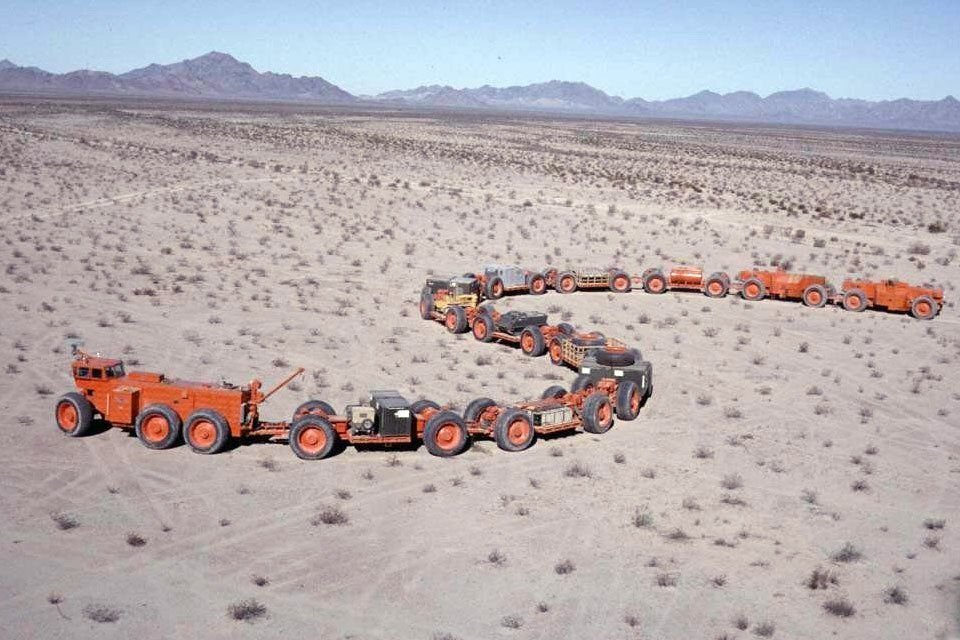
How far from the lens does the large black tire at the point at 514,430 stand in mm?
15367

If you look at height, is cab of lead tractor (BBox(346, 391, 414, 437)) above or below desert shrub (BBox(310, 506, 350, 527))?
above

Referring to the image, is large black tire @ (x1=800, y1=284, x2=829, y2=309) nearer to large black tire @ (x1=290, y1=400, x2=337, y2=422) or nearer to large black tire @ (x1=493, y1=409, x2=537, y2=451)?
large black tire @ (x1=493, y1=409, x2=537, y2=451)

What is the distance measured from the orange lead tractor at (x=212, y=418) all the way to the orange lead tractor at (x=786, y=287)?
16.6 m

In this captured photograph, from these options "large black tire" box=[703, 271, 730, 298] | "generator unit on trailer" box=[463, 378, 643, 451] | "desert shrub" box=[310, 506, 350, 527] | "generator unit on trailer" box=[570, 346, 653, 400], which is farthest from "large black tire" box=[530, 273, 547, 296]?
"desert shrub" box=[310, 506, 350, 527]

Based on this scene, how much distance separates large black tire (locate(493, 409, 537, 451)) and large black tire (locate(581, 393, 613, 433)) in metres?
1.23

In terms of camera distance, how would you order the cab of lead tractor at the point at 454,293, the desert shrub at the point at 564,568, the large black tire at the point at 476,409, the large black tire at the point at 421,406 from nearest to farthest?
the desert shrub at the point at 564,568, the large black tire at the point at 421,406, the large black tire at the point at 476,409, the cab of lead tractor at the point at 454,293

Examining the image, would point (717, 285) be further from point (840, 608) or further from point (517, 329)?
point (840, 608)

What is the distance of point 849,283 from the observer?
28156mm

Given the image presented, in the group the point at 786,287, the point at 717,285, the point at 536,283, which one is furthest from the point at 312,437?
the point at 786,287

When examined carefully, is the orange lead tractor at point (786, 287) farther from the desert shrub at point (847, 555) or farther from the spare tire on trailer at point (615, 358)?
the desert shrub at point (847, 555)

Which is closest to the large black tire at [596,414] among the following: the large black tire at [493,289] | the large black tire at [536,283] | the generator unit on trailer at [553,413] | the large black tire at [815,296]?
the generator unit on trailer at [553,413]

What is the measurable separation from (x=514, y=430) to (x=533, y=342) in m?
6.07

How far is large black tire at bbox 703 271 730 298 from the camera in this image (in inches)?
1138

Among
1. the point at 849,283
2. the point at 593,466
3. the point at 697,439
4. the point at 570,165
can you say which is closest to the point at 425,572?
the point at 593,466
